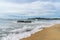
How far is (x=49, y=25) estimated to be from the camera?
143cm

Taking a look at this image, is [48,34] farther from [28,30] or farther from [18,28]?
[18,28]

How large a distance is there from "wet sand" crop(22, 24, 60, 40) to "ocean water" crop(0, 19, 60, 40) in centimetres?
4

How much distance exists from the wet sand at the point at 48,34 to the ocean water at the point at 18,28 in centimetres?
4

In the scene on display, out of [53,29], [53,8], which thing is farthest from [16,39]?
[53,8]

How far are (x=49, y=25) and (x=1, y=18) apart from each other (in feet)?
1.75

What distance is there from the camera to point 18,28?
4.59ft

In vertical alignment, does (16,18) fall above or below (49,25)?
above

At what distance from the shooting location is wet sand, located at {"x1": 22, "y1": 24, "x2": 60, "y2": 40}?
53.3 inches

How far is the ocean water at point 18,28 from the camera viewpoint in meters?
1.35

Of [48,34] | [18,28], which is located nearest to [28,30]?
[18,28]

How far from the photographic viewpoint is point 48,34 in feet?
4.52

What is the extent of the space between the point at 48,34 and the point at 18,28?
33cm

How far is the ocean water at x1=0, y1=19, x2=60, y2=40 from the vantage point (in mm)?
1349

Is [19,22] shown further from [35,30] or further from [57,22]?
[57,22]
